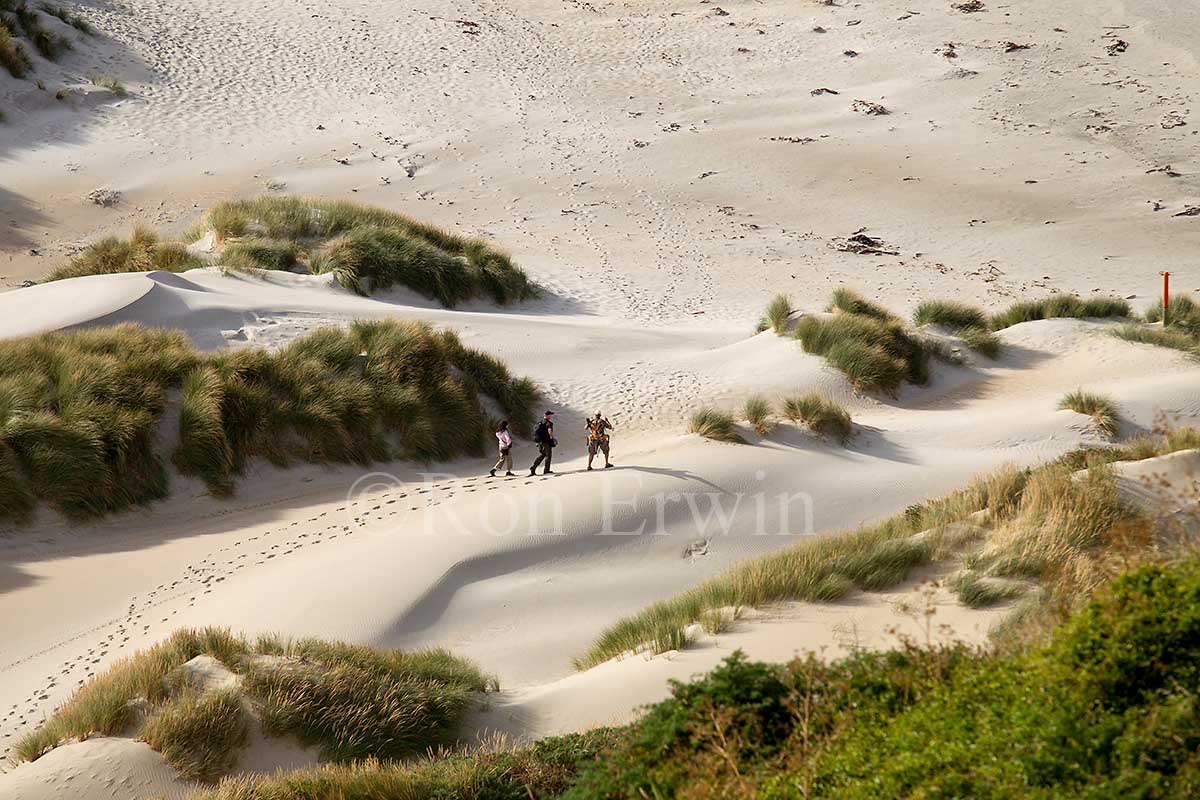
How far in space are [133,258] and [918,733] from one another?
54.5 feet

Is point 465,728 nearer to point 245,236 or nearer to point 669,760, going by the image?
point 669,760

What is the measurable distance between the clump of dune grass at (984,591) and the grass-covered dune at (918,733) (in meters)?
1.65

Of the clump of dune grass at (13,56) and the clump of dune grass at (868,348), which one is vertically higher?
the clump of dune grass at (13,56)

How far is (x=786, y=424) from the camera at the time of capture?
1255 centimetres

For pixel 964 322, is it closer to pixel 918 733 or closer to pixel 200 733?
pixel 918 733

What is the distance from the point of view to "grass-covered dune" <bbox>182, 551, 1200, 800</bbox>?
372 centimetres

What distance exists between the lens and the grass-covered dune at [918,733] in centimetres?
372

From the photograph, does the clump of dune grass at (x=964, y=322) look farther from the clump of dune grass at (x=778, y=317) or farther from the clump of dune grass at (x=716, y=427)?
the clump of dune grass at (x=716, y=427)

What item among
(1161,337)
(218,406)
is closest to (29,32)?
(218,406)

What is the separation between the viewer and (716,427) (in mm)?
12016

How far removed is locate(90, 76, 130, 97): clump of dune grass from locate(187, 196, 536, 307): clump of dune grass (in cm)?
1006

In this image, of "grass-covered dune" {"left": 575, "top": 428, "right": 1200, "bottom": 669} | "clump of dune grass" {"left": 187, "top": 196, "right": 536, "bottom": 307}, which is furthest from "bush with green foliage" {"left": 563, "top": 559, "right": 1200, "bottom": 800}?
"clump of dune grass" {"left": 187, "top": 196, "right": 536, "bottom": 307}

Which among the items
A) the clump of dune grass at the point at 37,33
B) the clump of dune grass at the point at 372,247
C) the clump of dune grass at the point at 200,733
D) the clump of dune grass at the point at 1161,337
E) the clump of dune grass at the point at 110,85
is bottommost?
the clump of dune grass at the point at 200,733

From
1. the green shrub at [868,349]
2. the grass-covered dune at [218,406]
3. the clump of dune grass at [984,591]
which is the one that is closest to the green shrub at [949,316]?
the green shrub at [868,349]
